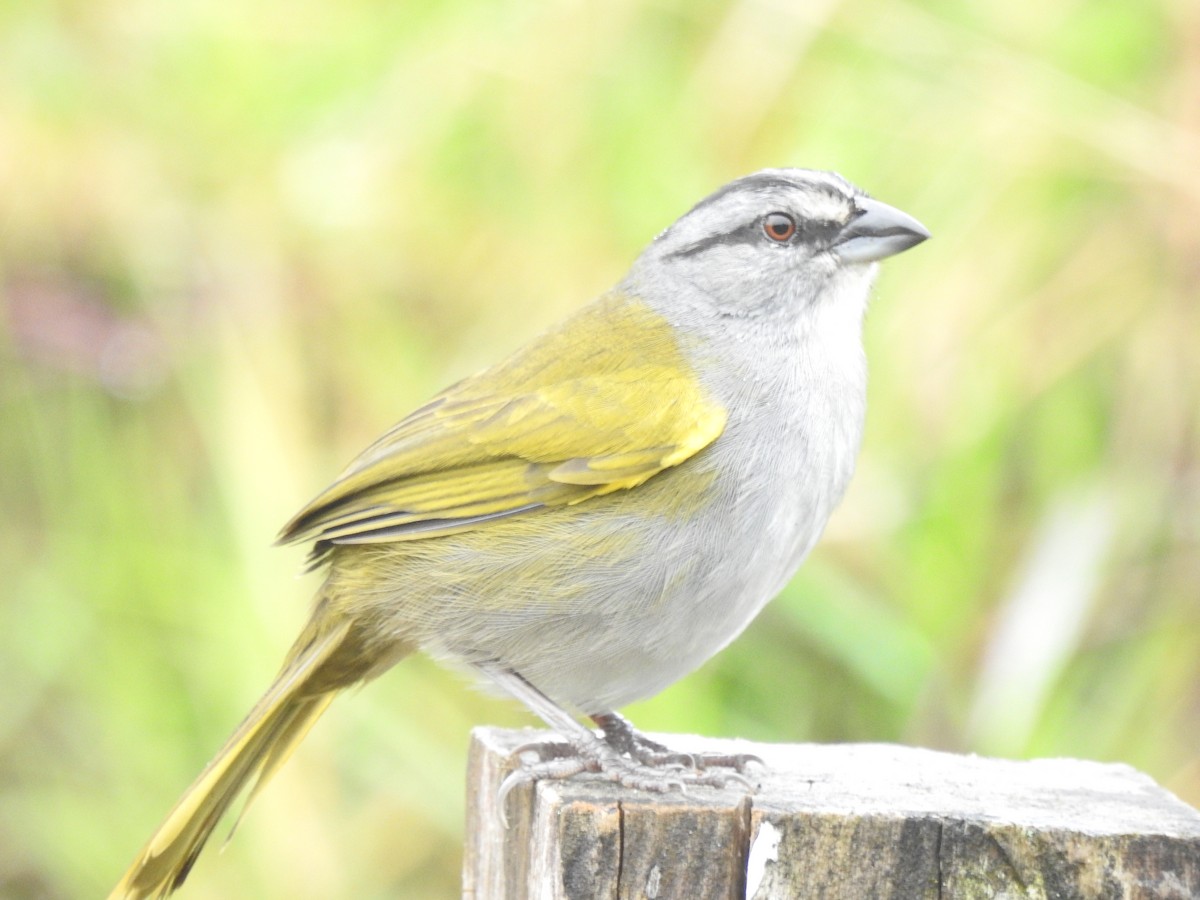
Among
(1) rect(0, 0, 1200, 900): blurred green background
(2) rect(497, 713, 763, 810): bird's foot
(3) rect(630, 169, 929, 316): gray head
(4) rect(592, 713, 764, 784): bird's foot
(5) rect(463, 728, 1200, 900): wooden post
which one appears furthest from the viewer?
(1) rect(0, 0, 1200, 900): blurred green background

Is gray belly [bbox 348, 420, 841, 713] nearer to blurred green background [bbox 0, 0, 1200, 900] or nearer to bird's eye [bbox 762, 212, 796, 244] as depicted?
bird's eye [bbox 762, 212, 796, 244]

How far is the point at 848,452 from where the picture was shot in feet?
11.5

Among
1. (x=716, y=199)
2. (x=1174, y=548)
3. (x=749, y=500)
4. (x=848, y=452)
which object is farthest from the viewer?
(x=1174, y=548)

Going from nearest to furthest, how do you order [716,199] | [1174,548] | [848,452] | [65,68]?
[848,452]
[716,199]
[1174,548]
[65,68]

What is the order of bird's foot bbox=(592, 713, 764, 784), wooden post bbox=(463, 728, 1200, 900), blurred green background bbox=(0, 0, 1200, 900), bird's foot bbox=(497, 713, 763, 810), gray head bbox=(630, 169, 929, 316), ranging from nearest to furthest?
wooden post bbox=(463, 728, 1200, 900)
bird's foot bbox=(497, 713, 763, 810)
bird's foot bbox=(592, 713, 764, 784)
gray head bbox=(630, 169, 929, 316)
blurred green background bbox=(0, 0, 1200, 900)

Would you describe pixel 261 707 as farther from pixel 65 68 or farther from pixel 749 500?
pixel 65 68

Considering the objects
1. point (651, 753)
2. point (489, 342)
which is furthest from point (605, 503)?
point (489, 342)

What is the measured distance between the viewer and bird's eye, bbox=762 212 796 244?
3762 mm

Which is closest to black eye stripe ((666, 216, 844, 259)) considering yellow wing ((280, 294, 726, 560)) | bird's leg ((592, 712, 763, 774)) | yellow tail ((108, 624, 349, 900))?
yellow wing ((280, 294, 726, 560))

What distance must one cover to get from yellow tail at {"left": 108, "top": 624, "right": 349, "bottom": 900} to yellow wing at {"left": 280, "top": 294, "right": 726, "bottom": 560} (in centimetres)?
27

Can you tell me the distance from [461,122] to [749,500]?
2.67 metres

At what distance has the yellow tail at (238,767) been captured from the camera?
3146mm

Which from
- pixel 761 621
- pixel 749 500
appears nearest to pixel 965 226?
pixel 761 621

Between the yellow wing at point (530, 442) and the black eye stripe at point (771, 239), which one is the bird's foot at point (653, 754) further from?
the black eye stripe at point (771, 239)
